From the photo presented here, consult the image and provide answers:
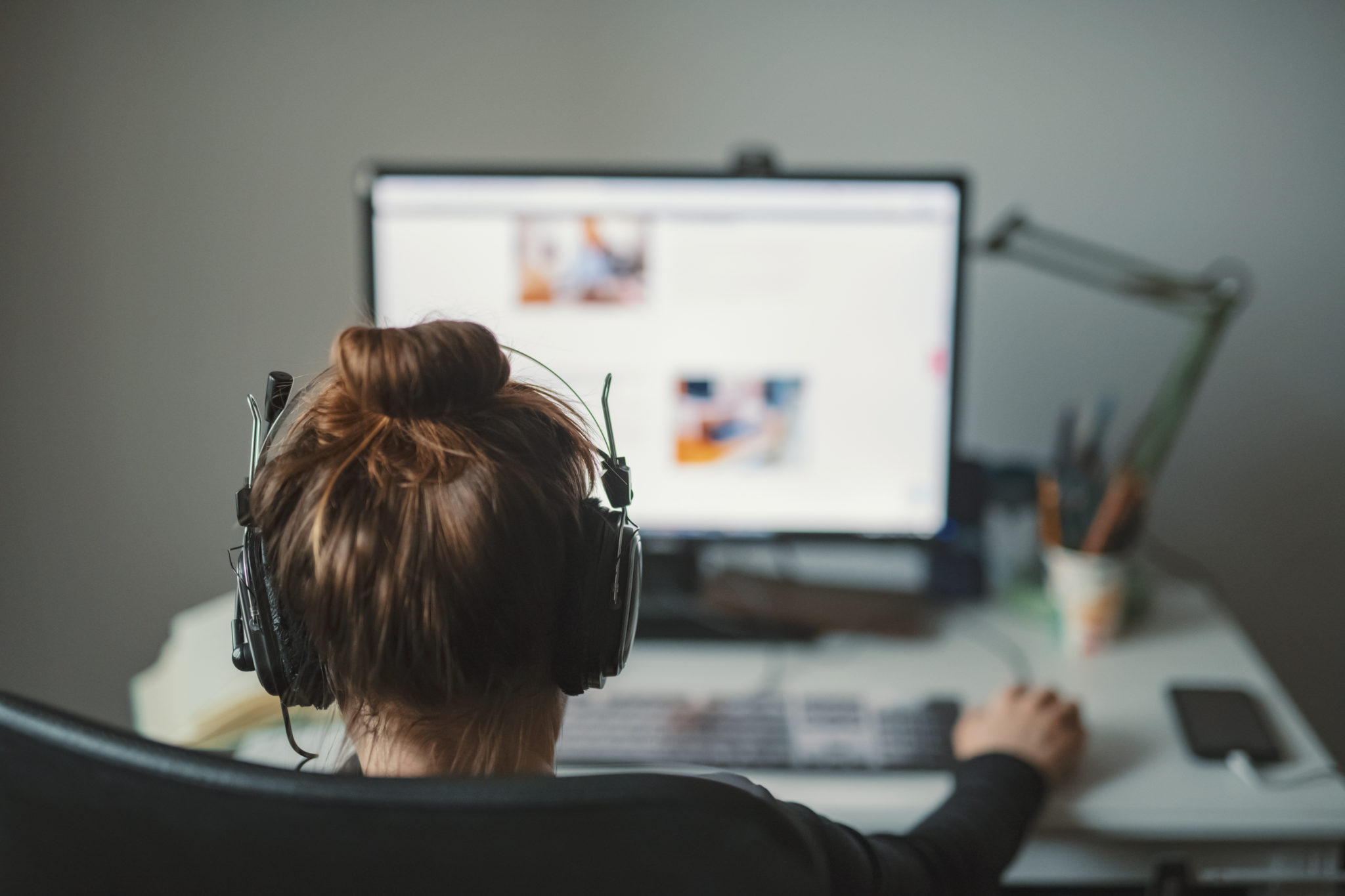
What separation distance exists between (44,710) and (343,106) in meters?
1.06

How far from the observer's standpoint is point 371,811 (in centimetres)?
31

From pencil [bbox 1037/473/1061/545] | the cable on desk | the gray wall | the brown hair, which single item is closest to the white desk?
the cable on desk

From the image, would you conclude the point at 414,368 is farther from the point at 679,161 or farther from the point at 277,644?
the point at 679,161

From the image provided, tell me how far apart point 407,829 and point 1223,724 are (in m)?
0.80

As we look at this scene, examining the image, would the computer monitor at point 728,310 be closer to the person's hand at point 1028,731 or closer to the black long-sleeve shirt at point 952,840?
the person's hand at point 1028,731

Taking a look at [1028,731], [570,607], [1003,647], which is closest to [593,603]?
[570,607]

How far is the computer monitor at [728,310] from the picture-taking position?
99 centimetres

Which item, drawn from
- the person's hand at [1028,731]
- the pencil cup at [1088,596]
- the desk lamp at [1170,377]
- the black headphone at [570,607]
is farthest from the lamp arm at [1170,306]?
the black headphone at [570,607]

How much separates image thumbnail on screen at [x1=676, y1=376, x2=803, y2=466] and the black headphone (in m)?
0.52

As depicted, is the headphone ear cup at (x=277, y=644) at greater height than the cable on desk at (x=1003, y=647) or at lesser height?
greater

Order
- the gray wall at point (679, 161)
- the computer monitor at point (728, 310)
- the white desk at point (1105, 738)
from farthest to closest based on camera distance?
the gray wall at point (679, 161) → the computer monitor at point (728, 310) → the white desk at point (1105, 738)

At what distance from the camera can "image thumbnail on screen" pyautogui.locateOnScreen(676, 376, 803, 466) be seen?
1036mm

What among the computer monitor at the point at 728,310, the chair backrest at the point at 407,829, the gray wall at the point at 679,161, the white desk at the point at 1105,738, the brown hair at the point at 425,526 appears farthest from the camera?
the gray wall at the point at 679,161

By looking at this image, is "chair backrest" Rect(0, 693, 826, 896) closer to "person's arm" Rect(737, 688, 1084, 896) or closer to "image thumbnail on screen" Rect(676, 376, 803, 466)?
"person's arm" Rect(737, 688, 1084, 896)
